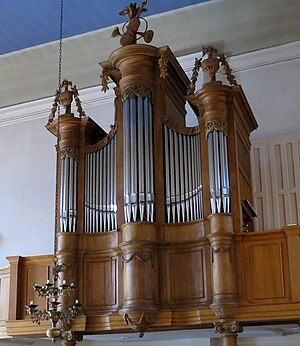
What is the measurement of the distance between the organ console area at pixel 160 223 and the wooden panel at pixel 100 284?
15 mm

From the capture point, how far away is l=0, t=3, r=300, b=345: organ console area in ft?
28.7

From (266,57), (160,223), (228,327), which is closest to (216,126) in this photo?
(160,223)

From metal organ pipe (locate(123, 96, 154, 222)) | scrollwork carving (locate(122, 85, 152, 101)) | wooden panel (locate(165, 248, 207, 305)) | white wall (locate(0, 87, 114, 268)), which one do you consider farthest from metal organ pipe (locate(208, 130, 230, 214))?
white wall (locate(0, 87, 114, 268))

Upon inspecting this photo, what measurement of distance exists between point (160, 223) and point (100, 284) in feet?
4.10

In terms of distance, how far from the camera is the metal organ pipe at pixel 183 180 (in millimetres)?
9344

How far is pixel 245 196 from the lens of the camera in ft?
33.5

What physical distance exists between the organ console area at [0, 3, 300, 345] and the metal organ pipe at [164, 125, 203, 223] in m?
0.01

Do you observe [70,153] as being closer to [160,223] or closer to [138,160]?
[138,160]

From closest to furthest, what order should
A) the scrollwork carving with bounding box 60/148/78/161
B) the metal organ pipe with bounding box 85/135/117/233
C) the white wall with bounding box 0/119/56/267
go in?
the metal organ pipe with bounding box 85/135/117/233
the scrollwork carving with bounding box 60/148/78/161
the white wall with bounding box 0/119/56/267

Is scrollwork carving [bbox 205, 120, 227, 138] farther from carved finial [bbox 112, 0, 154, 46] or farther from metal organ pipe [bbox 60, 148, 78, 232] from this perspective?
metal organ pipe [bbox 60, 148, 78, 232]

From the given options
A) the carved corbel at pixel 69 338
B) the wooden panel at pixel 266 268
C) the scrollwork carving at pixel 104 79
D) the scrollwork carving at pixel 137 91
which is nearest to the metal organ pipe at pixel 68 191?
the scrollwork carving at pixel 104 79

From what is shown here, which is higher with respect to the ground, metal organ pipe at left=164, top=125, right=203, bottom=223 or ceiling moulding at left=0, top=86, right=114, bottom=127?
ceiling moulding at left=0, top=86, right=114, bottom=127

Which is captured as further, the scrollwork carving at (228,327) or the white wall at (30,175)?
the white wall at (30,175)

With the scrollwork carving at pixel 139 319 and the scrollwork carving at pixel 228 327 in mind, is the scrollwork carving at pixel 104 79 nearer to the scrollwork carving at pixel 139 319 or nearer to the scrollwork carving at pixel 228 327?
the scrollwork carving at pixel 139 319
